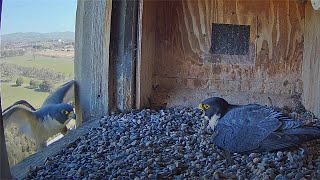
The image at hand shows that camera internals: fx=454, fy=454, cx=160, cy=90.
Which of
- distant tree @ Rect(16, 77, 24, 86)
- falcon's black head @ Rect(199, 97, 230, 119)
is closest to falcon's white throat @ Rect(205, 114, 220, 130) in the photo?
falcon's black head @ Rect(199, 97, 230, 119)

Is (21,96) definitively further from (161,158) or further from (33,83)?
(161,158)

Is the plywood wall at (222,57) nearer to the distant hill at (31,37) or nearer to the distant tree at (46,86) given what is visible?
the distant tree at (46,86)

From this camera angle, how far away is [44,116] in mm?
1873

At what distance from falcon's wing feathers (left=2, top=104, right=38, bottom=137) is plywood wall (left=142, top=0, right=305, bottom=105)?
1.24 m

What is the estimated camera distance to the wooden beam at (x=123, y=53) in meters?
2.54

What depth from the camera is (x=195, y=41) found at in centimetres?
303

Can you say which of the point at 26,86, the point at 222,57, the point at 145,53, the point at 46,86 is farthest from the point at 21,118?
the point at 222,57

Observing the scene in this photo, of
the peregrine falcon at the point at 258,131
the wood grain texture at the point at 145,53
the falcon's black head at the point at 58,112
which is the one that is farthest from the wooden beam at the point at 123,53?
the peregrine falcon at the point at 258,131

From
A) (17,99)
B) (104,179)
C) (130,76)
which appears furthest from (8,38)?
(130,76)

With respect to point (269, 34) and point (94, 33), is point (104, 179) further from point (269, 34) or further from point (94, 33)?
point (269, 34)

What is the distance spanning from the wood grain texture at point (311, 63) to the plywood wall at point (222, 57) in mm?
95

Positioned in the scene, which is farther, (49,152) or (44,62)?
(49,152)

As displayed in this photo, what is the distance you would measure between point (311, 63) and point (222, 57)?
578 mm

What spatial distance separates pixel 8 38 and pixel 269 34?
2167 mm
